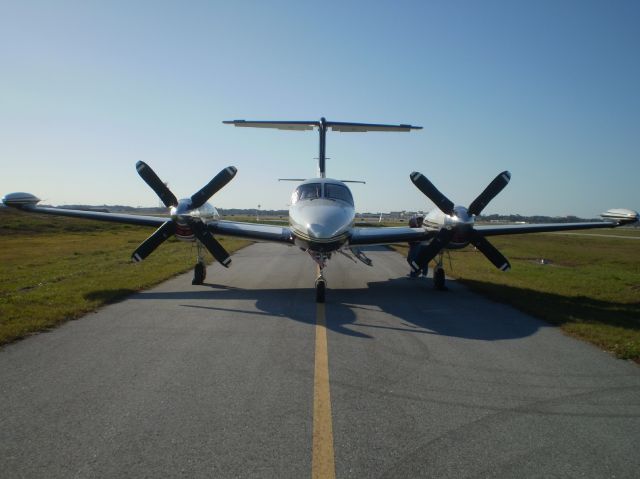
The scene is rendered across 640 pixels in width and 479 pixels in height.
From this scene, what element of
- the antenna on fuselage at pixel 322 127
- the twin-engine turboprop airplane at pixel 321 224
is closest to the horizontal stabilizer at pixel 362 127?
the antenna on fuselage at pixel 322 127

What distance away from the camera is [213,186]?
559 inches

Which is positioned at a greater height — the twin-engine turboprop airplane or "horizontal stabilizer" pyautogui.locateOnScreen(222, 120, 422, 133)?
"horizontal stabilizer" pyautogui.locateOnScreen(222, 120, 422, 133)

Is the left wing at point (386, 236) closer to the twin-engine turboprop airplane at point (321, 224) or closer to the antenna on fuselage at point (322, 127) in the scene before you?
the twin-engine turboprop airplane at point (321, 224)

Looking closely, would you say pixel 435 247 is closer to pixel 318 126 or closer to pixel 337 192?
pixel 337 192

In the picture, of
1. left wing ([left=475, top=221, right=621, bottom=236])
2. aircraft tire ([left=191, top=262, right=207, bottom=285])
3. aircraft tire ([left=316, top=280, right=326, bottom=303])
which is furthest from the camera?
left wing ([left=475, top=221, right=621, bottom=236])

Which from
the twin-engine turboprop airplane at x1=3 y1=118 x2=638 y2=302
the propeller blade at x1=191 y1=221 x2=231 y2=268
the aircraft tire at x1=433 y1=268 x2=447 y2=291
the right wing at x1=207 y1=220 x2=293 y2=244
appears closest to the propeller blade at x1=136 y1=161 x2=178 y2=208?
the twin-engine turboprop airplane at x1=3 y1=118 x2=638 y2=302

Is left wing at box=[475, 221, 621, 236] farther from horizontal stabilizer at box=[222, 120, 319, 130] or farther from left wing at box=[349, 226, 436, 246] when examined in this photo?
horizontal stabilizer at box=[222, 120, 319, 130]

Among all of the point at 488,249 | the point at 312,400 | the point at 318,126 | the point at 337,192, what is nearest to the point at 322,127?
the point at 318,126

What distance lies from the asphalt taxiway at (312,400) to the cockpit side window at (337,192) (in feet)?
16.7

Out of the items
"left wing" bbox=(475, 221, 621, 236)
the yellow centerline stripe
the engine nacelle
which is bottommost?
the yellow centerline stripe

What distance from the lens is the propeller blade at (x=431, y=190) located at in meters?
13.4

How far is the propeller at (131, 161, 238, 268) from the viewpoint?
13.8m

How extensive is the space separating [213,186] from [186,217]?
134 cm

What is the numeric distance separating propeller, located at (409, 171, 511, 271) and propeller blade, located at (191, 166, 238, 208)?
5.80 meters
